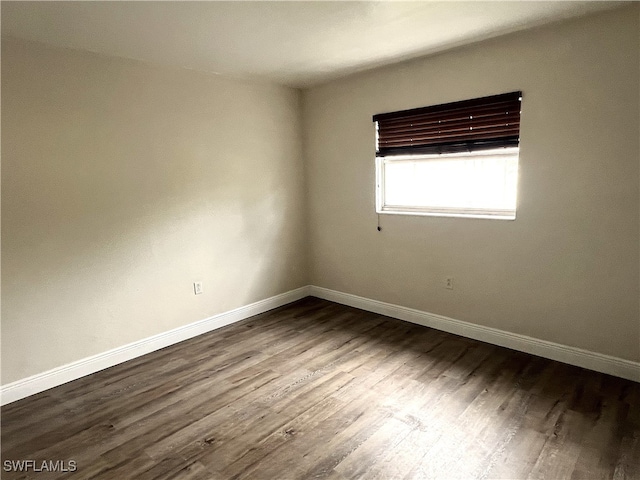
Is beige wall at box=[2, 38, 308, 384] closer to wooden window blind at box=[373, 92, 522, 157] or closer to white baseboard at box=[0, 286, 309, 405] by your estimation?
white baseboard at box=[0, 286, 309, 405]

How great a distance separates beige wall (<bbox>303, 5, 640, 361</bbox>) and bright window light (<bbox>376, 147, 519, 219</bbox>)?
0.11m

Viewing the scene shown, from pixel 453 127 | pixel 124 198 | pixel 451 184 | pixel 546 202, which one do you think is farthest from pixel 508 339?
pixel 124 198

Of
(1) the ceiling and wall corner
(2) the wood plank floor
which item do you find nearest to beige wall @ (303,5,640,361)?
(1) the ceiling and wall corner

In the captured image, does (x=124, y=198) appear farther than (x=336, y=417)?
Yes

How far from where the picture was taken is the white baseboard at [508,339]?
260 centimetres

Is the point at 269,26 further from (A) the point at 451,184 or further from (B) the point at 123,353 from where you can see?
(B) the point at 123,353

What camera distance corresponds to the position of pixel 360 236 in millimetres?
3980

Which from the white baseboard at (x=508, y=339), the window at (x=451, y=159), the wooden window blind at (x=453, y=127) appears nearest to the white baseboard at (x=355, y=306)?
the white baseboard at (x=508, y=339)

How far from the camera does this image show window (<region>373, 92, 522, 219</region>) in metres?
2.94

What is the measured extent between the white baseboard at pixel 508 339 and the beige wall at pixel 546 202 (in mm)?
54

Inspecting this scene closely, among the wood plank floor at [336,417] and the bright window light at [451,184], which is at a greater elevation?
the bright window light at [451,184]

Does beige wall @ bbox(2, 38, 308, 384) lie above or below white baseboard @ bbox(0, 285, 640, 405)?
above

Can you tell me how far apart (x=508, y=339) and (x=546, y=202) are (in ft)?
3.65

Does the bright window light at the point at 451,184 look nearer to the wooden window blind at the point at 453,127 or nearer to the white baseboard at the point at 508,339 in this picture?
the wooden window blind at the point at 453,127
